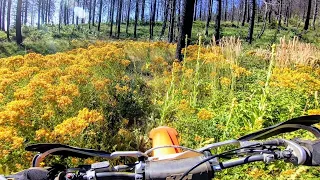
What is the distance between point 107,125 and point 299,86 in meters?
2.92

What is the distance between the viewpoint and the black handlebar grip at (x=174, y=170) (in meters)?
0.93

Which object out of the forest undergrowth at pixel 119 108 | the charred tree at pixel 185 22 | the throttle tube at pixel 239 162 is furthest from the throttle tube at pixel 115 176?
the charred tree at pixel 185 22

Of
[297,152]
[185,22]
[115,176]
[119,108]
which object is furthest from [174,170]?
[185,22]

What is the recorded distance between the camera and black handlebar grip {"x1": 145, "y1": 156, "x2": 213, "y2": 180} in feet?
3.05

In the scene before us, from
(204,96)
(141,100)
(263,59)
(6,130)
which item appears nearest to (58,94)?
(6,130)

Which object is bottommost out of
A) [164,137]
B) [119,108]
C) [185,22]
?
[119,108]

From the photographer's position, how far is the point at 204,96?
5.55 m

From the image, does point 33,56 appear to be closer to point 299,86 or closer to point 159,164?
point 299,86

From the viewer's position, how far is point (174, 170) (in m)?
0.94

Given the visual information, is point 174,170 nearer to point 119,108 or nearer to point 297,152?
point 297,152

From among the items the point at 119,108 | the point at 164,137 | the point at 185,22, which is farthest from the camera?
the point at 185,22

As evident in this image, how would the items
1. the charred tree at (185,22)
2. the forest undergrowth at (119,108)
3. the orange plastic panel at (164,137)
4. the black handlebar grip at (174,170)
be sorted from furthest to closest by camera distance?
the charred tree at (185,22)
the forest undergrowth at (119,108)
the orange plastic panel at (164,137)
the black handlebar grip at (174,170)

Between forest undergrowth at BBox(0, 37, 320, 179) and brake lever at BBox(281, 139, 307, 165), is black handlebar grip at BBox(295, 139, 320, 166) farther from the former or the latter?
forest undergrowth at BBox(0, 37, 320, 179)

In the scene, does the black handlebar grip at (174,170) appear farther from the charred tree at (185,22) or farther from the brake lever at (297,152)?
the charred tree at (185,22)
